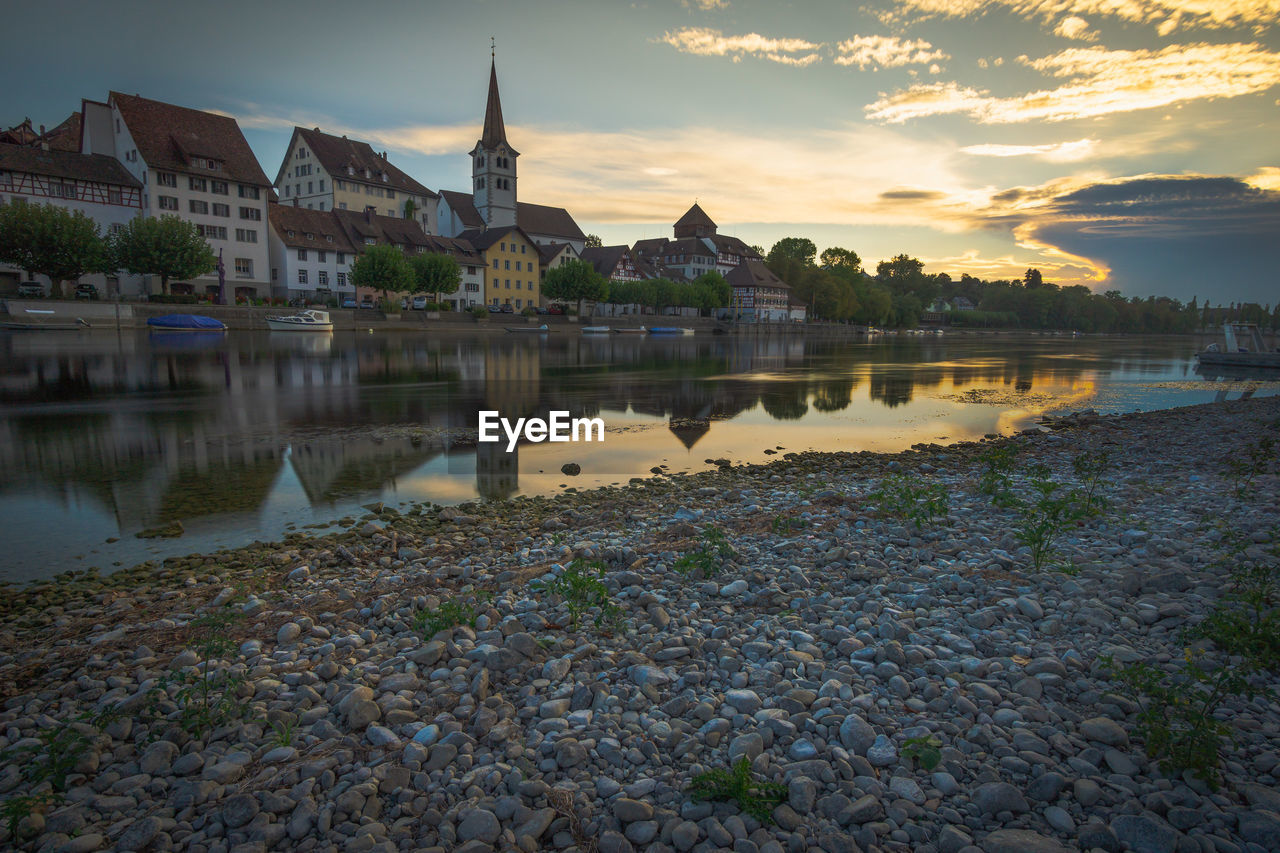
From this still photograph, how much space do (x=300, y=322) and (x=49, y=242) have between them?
20.0m

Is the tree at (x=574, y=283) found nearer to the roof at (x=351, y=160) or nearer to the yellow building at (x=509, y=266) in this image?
the yellow building at (x=509, y=266)

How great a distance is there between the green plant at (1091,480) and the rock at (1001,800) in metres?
6.08

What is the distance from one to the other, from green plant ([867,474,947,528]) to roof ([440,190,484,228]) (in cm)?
12268

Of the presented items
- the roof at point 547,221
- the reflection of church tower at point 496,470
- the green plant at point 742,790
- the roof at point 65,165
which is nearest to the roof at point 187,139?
the roof at point 65,165

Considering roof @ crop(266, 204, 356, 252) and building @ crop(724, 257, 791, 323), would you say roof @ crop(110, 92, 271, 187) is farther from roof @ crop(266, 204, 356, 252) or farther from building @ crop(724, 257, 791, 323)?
building @ crop(724, 257, 791, 323)

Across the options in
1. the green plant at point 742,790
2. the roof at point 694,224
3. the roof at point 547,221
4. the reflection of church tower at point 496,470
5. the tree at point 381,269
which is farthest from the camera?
the roof at point 694,224

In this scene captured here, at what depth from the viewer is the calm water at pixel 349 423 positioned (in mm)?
11242

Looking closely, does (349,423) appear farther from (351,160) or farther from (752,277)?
(752,277)

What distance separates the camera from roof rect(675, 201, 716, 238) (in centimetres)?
16825

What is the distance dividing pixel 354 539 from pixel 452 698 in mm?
5132

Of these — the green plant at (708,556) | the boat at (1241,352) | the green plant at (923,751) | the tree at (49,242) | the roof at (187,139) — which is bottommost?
the green plant at (923,751)

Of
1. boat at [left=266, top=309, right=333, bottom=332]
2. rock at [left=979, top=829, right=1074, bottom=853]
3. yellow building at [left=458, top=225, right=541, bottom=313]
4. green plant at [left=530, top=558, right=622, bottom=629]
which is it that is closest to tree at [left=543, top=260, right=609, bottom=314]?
yellow building at [left=458, top=225, right=541, bottom=313]

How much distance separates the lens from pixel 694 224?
169 meters

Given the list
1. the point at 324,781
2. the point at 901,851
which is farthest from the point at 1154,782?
the point at 324,781
